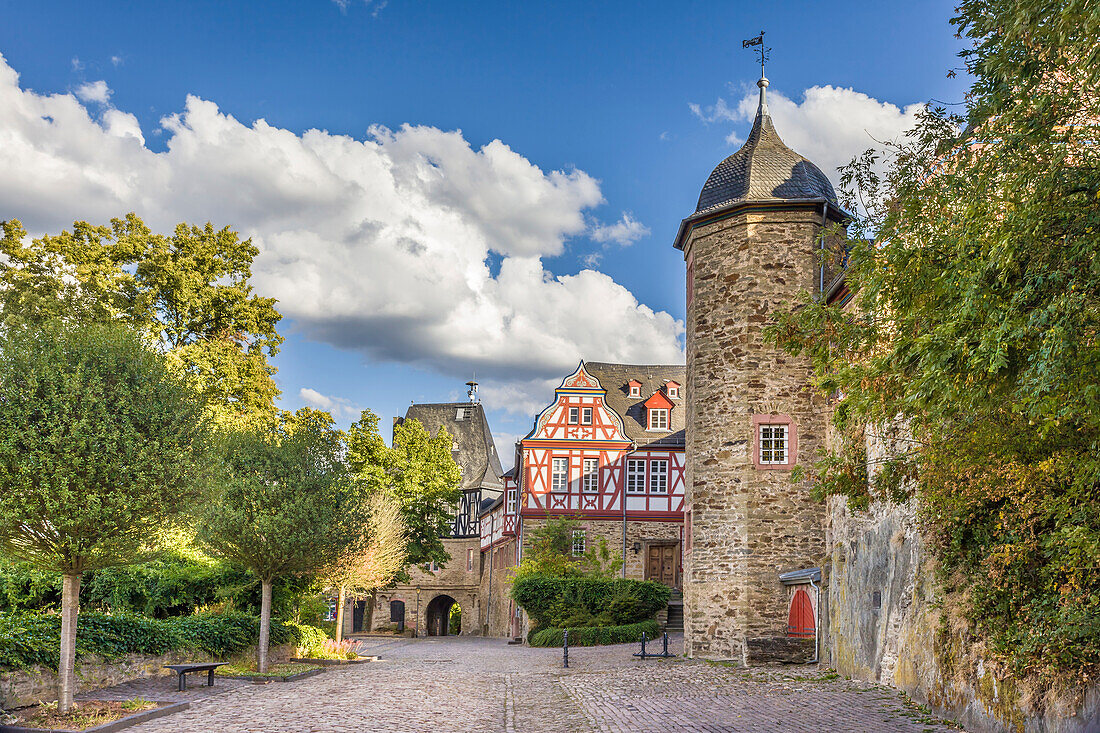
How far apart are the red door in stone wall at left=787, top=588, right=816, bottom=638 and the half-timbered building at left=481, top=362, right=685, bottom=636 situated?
16.3m

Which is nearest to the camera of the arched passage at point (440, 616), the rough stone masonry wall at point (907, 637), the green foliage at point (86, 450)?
the rough stone masonry wall at point (907, 637)

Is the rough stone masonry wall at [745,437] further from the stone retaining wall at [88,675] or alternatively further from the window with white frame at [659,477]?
the window with white frame at [659,477]

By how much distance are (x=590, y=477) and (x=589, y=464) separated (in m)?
0.51

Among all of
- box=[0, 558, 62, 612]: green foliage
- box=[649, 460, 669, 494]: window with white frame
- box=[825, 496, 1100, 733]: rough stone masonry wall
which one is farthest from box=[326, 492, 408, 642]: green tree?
box=[825, 496, 1100, 733]: rough stone masonry wall

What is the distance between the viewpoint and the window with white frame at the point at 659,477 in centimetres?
3584

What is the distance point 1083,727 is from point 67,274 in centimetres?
2462

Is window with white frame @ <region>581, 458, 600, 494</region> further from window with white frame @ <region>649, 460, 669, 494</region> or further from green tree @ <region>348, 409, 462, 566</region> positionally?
green tree @ <region>348, 409, 462, 566</region>

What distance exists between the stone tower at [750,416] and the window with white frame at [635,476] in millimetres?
15710

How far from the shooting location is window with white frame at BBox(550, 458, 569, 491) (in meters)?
35.7

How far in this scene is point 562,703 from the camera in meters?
13.2

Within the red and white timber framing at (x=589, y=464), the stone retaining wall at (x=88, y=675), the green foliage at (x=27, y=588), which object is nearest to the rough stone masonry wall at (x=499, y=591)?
the red and white timber framing at (x=589, y=464)

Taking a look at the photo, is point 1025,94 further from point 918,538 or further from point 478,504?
point 478,504

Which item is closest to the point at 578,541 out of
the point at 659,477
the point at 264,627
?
the point at 659,477

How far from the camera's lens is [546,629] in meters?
30.4
